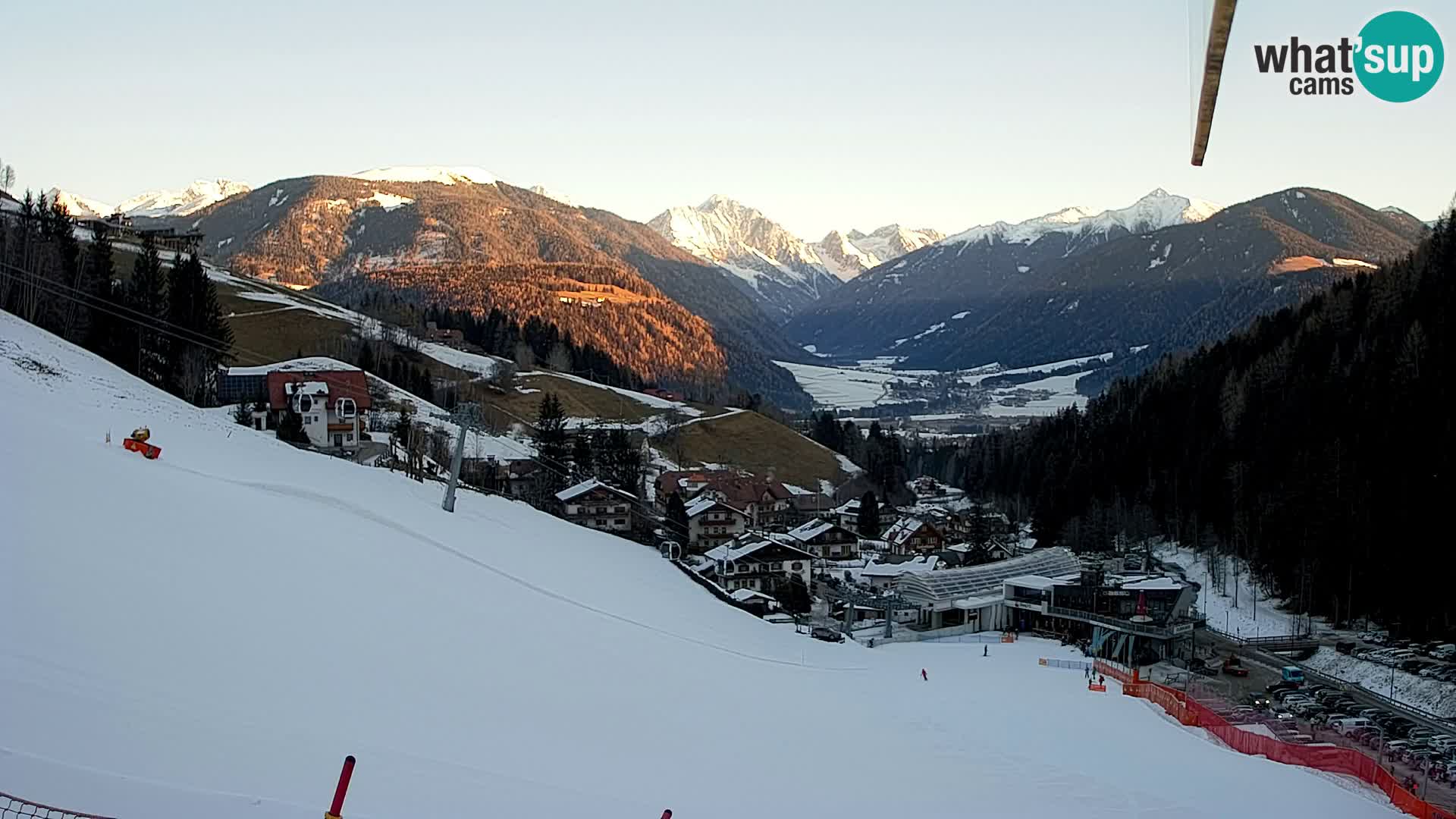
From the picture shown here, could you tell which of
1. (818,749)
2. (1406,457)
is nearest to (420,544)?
(818,749)

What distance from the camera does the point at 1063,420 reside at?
93625mm

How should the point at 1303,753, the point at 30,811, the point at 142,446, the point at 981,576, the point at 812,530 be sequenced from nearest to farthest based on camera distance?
the point at 30,811, the point at 142,446, the point at 1303,753, the point at 981,576, the point at 812,530

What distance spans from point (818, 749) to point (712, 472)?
205 ft

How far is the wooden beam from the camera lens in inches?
111

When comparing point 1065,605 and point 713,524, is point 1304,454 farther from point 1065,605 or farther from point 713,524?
point 713,524

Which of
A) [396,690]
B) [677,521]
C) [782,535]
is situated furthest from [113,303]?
[396,690]

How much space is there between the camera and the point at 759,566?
49.9 m

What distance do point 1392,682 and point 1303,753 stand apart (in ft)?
43.2

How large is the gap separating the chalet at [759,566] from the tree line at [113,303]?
78.9 ft

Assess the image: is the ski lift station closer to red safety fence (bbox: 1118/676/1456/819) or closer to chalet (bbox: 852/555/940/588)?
chalet (bbox: 852/555/940/588)

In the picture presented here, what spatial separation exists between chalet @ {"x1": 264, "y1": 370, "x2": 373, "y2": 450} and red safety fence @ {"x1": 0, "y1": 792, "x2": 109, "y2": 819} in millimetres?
45248

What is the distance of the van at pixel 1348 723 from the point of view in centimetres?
2533

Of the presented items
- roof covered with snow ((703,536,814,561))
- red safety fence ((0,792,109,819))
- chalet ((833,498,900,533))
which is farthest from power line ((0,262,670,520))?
red safety fence ((0,792,109,819))

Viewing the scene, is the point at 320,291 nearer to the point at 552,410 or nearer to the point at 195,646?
the point at 552,410
